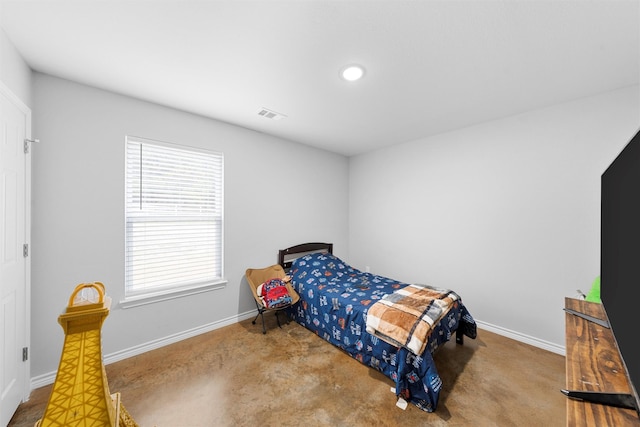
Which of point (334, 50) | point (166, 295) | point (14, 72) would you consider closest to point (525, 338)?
point (334, 50)

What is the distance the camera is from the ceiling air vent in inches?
104

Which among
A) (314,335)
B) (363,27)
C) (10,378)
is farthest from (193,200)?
(363,27)

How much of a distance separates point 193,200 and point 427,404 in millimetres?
2924

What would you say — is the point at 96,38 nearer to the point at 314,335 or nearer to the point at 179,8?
the point at 179,8

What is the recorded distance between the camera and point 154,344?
246cm

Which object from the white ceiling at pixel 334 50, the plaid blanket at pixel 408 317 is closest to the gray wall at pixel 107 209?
the white ceiling at pixel 334 50

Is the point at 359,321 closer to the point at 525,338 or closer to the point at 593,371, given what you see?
the point at 593,371

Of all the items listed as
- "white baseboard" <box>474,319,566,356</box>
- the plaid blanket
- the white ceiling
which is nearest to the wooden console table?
the plaid blanket

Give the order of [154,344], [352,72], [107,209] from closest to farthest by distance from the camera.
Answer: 1. [352,72]
2. [107,209]
3. [154,344]

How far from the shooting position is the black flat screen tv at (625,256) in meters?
0.70

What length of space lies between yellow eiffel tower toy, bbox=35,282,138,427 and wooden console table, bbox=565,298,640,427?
1369mm

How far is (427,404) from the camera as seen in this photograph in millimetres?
1731

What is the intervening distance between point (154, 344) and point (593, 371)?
324 cm

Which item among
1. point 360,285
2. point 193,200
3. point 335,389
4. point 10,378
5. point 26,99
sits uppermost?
point 26,99
